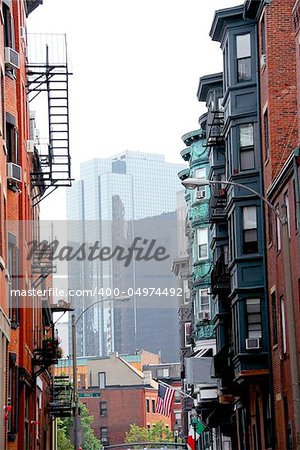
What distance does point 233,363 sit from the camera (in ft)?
137

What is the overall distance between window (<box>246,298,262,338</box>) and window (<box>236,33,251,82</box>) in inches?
342

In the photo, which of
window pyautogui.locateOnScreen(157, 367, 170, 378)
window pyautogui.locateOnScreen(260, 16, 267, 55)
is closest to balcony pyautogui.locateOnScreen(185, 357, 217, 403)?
window pyautogui.locateOnScreen(260, 16, 267, 55)

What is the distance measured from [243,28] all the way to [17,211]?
1213 centimetres

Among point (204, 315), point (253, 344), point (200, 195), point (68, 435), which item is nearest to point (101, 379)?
point (68, 435)

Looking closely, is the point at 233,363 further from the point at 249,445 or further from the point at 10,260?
the point at 10,260

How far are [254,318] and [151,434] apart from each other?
8592cm

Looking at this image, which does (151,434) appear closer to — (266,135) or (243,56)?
(243,56)

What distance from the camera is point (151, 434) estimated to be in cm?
12381

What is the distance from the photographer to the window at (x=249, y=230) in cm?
4084

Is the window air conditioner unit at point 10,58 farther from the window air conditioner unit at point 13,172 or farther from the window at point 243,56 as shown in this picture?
the window at point 243,56

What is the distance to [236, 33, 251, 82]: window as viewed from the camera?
4172 centimetres

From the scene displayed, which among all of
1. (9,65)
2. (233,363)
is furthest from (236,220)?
(9,65)

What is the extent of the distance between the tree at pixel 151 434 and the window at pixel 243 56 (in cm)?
8539

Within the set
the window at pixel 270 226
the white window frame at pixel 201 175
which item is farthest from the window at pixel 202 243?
the window at pixel 270 226
